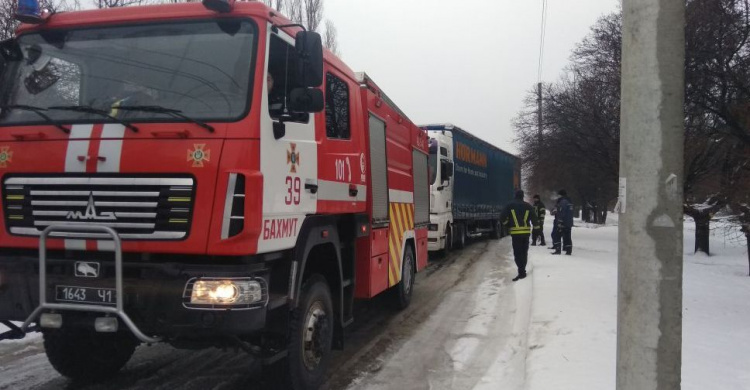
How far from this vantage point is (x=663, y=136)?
2.72 m

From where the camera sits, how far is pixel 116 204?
3.63 metres

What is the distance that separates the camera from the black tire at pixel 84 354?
4820mm

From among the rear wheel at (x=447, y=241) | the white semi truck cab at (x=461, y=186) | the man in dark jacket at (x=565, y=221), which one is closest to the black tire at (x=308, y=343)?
the white semi truck cab at (x=461, y=186)

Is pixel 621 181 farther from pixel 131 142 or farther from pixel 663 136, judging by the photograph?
pixel 131 142

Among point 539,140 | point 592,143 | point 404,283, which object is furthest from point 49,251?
point 539,140

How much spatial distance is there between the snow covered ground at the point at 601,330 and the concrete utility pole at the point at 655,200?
6.38 feet

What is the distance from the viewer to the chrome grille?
3.57 meters

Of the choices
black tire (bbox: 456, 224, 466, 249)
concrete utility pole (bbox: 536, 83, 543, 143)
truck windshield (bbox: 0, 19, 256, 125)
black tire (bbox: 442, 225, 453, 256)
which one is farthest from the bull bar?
concrete utility pole (bbox: 536, 83, 543, 143)

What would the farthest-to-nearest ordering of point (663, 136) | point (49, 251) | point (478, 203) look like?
point (478, 203) < point (49, 251) < point (663, 136)

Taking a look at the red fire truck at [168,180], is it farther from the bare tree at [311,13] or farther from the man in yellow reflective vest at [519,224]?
the bare tree at [311,13]

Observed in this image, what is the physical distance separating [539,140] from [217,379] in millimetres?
27091

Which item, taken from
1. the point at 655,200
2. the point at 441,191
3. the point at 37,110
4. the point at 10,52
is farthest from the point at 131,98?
the point at 441,191

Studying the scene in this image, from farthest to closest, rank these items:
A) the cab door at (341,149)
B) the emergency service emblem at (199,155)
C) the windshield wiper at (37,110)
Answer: the cab door at (341,149) < the windshield wiper at (37,110) < the emergency service emblem at (199,155)

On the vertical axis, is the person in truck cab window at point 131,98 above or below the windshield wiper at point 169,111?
above
